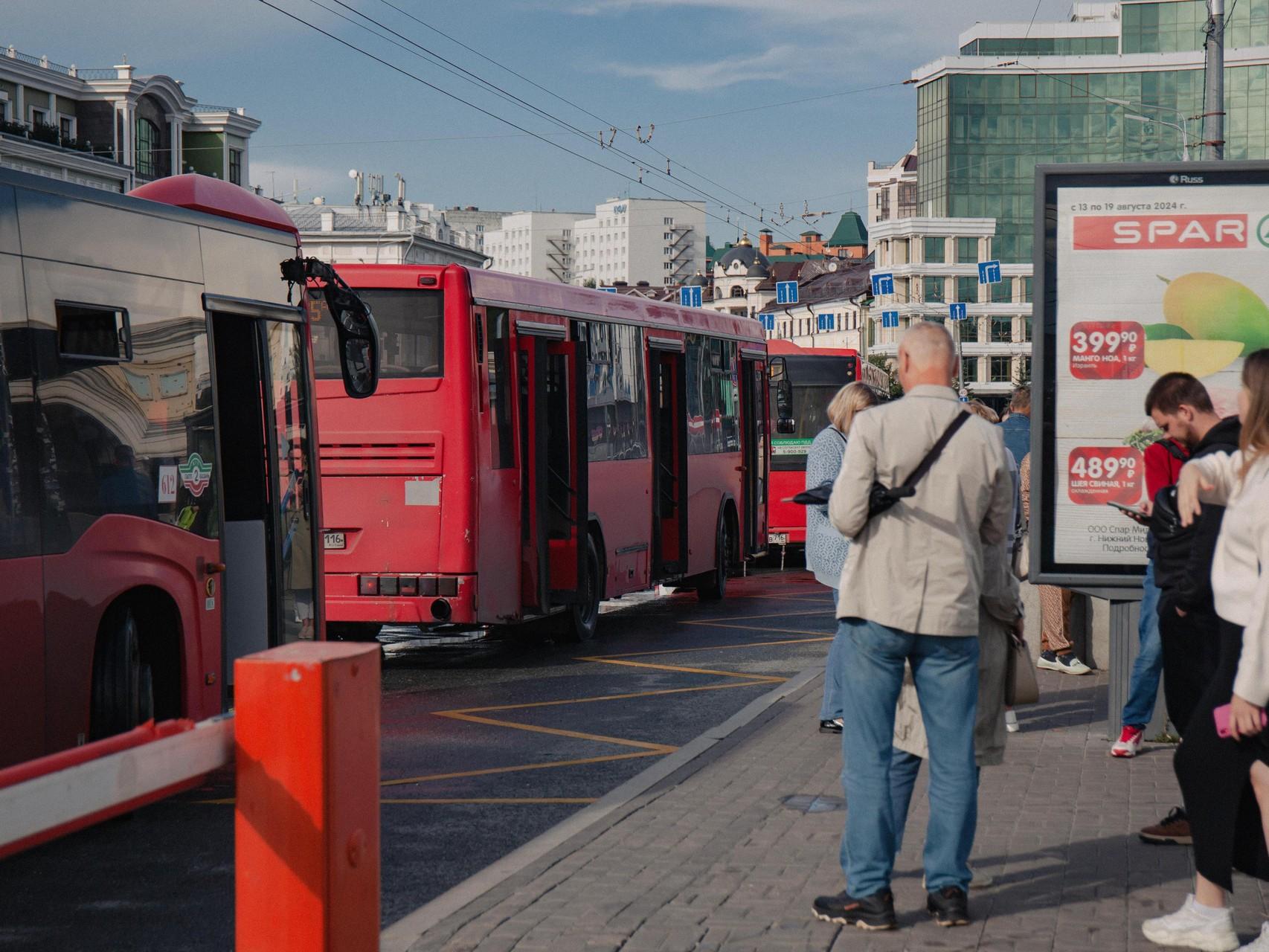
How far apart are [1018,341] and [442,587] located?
105m

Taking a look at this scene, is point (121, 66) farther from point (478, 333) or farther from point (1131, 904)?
point (1131, 904)

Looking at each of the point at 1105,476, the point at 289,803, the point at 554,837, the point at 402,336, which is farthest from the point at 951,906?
the point at 402,336

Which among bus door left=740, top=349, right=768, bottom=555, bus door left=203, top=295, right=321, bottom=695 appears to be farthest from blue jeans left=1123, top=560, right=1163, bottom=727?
bus door left=740, top=349, right=768, bottom=555

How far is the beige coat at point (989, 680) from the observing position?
5469mm

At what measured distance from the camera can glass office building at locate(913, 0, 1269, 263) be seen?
101 meters

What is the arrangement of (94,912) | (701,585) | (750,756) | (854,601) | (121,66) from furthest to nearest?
(121,66) → (701,585) → (750,756) → (94,912) → (854,601)

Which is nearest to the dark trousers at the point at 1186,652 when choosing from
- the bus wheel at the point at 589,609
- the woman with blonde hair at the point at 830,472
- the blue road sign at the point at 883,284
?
the woman with blonde hair at the point at 830,472

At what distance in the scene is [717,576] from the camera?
1892 centimetres

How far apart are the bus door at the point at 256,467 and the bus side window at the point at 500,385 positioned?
11.4 ft

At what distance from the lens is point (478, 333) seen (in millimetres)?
12648

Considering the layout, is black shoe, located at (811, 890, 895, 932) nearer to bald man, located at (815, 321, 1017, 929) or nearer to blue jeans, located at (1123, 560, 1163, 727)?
bald man, located at (815, 321, 1017, 929)

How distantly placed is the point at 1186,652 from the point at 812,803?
182 centimetres

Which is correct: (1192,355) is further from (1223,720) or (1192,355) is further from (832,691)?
(1223,720)

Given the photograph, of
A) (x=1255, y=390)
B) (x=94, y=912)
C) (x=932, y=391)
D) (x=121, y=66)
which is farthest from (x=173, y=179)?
(x=121, y=66)
